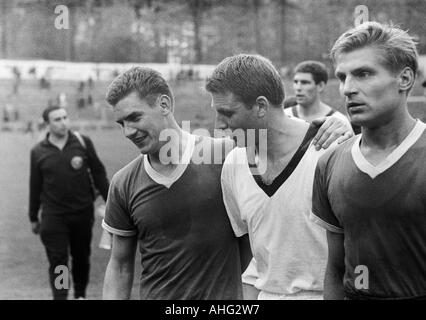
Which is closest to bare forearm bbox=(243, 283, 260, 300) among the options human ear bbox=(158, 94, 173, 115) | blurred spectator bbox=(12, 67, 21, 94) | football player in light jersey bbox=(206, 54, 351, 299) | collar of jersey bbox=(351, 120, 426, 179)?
football player in light jersey bbox=(206, 54, 351, 299)

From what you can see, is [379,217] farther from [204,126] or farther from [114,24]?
[114,24]

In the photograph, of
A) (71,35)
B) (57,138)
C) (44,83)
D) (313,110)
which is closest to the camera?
(313,110)

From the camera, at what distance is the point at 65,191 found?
6.13 metres

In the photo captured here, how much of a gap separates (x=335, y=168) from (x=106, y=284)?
1129 millimetres

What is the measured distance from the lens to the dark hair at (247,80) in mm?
2762

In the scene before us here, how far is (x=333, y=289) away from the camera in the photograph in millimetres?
→ 2424

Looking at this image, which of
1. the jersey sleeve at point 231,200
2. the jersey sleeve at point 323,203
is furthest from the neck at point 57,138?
the jersey sleeve at point 323,203

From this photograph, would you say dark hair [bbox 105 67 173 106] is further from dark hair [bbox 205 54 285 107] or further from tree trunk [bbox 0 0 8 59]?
tree trunk [bbox 0 0 8 59]

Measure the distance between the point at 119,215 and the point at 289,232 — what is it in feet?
2.27

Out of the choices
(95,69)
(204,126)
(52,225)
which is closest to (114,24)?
(95,69)

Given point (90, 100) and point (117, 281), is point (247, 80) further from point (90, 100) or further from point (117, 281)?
point (90, 100)

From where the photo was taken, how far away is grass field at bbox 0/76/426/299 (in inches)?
273

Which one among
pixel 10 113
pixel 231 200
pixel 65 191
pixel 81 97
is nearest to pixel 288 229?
pixel 231 200

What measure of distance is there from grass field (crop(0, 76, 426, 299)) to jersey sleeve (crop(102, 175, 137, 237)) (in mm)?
3567
